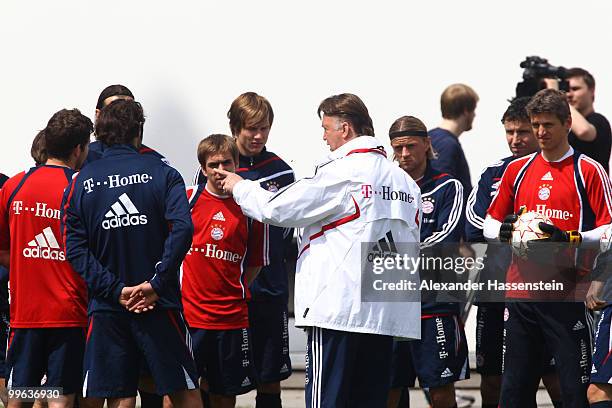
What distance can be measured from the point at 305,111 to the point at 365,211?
2763 mm

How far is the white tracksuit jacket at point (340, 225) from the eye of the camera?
6.04 meters

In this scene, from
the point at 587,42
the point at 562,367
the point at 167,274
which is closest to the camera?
the point at 167,274

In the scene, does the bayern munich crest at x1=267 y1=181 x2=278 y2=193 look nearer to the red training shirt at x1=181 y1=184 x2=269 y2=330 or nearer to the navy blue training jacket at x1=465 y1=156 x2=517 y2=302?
the red training shirt at x1=181 y1=184 x2=269 y2=330

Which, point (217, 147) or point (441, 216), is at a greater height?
point (217, 147)

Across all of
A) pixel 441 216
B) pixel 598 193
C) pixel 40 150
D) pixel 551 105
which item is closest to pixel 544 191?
pixel 598 193

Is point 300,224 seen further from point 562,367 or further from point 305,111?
point 305,111

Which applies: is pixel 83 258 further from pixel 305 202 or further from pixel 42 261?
pixel 305 202

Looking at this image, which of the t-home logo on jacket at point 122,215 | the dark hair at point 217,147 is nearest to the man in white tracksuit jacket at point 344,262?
the t-home logo on jacket at point 122,215

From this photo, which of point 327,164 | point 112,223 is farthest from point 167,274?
point 327,164

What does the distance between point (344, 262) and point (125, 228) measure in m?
1.00

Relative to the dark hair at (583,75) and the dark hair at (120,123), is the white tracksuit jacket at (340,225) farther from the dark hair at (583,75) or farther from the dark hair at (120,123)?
the dark hair at (583,75)

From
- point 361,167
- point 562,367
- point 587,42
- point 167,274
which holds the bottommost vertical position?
point 562,367

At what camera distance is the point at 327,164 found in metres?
6.18

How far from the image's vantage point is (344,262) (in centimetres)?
607
